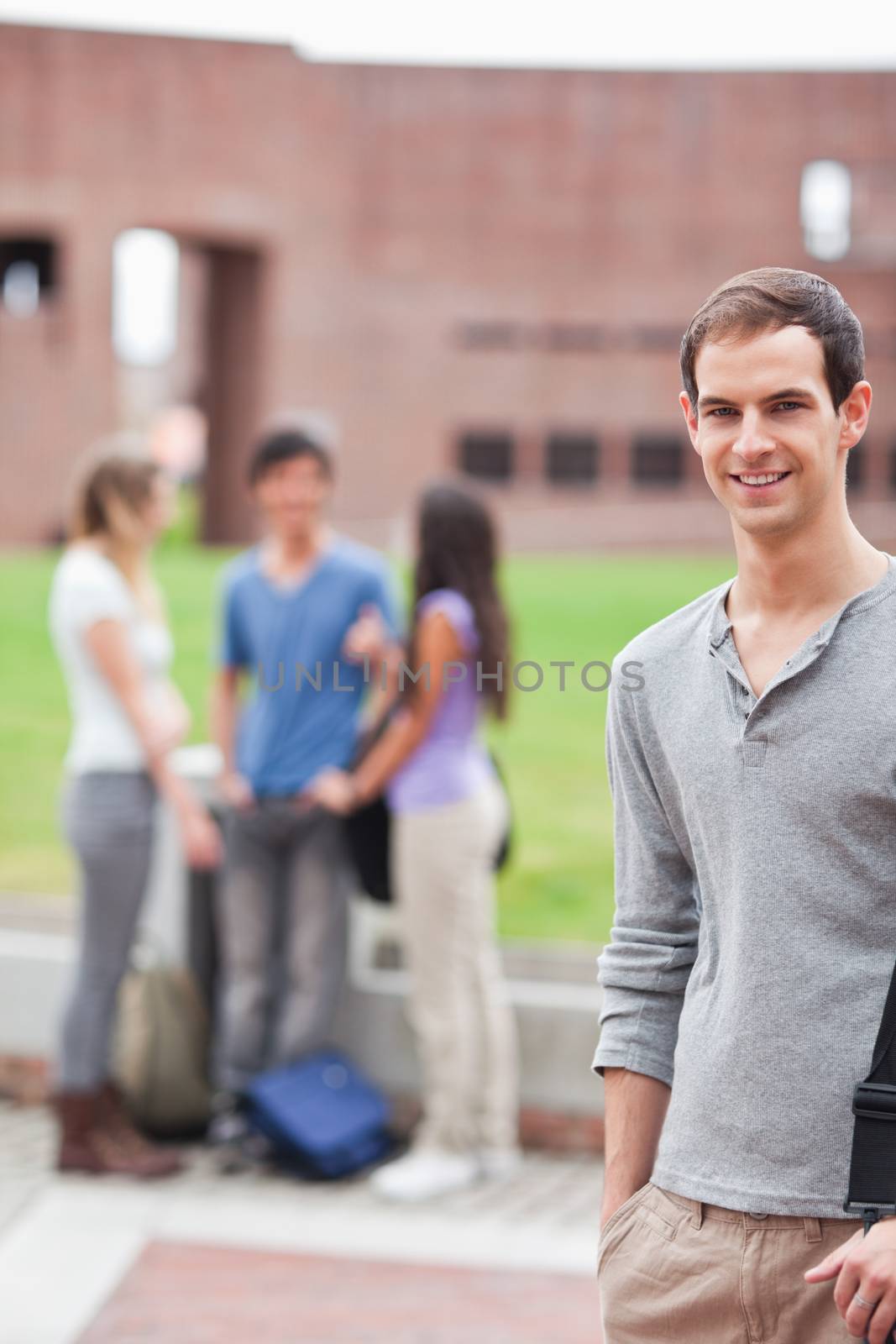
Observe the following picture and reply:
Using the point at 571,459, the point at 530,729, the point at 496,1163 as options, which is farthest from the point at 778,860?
the point at 571,459

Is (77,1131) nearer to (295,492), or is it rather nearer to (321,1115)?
(321,1115)

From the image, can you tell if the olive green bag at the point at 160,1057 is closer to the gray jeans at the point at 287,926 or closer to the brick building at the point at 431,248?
the gray jeans at the point at 287,926

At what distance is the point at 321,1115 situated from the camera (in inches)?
207

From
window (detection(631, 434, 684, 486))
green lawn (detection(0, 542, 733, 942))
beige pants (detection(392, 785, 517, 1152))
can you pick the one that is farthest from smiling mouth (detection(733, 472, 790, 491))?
window (detection(631, 434, 684, 486))

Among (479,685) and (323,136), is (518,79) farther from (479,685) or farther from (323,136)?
(479,685)

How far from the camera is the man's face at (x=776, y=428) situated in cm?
187

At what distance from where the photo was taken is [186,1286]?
14.4 feet

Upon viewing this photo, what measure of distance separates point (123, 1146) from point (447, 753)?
1638mm

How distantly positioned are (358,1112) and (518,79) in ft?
102

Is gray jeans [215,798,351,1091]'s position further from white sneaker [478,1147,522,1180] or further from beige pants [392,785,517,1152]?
white sneaker [478,1147,522,1180]

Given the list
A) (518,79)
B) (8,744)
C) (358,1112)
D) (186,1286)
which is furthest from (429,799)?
(518,79)

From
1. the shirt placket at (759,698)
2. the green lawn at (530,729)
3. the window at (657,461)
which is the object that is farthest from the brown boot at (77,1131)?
the window at (657,461)

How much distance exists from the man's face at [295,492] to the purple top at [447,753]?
0.56 m

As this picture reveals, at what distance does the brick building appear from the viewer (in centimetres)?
3203
